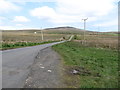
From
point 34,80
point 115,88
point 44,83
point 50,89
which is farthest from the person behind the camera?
point 34,80

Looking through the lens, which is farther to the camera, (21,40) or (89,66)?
(21,40)

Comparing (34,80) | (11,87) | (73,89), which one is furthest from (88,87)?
(11,87)

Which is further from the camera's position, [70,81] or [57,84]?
[70,81]

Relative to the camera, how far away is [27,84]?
5.65 meters

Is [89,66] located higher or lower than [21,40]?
lower

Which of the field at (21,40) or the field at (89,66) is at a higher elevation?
the field at (21,40)

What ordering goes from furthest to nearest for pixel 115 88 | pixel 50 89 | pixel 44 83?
pixel 44 83 → pixel 115 88 → pixel 50 89

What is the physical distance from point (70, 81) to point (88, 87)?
99 cm

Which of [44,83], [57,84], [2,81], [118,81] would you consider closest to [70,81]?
[57,84]

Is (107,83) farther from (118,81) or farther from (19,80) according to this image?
(19,80)

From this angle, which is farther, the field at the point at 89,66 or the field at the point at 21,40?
the field at the point at 21,40

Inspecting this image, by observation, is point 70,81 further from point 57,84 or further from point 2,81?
A: point 2,81

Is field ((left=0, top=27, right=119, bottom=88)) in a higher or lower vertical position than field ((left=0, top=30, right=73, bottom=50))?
lower

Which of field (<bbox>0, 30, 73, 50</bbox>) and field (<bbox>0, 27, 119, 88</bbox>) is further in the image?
field (<bbox>0, 30, 73, 50</bbox>)
